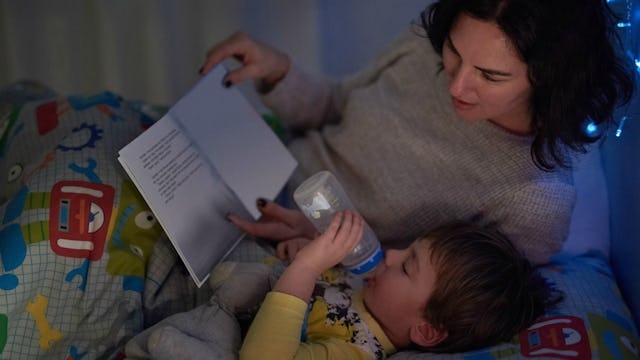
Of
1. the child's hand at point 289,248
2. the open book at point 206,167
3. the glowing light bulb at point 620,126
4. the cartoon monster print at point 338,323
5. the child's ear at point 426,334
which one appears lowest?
the child's ear at point 426,334

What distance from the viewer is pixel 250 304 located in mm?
1062

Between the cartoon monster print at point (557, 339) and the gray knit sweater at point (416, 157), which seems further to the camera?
the gray knit sweater at point (416, 157)

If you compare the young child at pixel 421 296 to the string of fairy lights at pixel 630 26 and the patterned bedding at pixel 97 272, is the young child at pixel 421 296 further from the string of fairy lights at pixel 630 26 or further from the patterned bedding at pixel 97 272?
the string of fairy lights at pixel 630 26

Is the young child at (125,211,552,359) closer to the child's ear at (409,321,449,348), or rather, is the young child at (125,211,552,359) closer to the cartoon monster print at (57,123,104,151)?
the child's ear at (409,321,449,348)

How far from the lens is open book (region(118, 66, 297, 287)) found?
3.47 ft

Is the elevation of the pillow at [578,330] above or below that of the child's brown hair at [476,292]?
below

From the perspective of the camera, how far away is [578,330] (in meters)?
1.07

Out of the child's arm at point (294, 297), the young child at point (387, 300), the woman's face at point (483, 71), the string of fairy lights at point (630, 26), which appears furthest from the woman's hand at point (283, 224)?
the string of fairy lights at point (630, 26)

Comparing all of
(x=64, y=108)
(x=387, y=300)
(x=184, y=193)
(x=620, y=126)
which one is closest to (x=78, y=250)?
A: (x=184, y=193)

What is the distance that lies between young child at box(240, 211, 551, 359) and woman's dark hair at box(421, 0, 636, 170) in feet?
0.63

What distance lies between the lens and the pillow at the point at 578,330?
3.39ft

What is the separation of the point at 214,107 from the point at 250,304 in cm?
35

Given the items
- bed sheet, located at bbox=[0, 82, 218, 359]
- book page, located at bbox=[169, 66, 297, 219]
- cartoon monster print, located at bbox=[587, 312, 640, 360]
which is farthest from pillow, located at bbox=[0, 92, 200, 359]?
cartoon monster print, located at bbox=[587, 312, 640, 360]

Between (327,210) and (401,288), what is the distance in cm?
16
